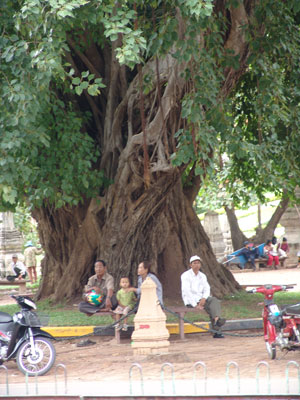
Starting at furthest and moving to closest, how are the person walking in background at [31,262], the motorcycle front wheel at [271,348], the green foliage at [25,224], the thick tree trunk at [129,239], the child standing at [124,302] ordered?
the green foliage at [25,224]
the person walking in background at [31,262]
the thick tree trunk at [129,239]
the child standing at [124,302]
the motorcycle front wheel at [271,348]

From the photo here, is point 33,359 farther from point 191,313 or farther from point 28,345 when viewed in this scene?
point 191,313

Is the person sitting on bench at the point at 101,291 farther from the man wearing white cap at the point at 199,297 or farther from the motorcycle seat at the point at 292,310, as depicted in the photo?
the motorcycle seat at the point at 292,310

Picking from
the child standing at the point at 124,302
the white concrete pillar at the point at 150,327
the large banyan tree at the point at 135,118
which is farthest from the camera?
the child standing at the point at 124,302

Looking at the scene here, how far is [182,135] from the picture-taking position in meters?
10.9

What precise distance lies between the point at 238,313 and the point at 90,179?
3.47 metres

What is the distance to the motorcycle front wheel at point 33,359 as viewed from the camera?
8.80 m

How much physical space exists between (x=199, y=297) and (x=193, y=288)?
0.16m

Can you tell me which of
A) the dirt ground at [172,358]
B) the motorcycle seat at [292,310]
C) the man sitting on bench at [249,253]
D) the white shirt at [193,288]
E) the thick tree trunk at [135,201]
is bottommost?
the dirt ground at [172,358]

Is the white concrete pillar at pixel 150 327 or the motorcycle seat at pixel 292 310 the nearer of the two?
the motorcycle seat at pixel 292 310

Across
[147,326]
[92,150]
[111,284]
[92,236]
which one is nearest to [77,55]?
[92,150]

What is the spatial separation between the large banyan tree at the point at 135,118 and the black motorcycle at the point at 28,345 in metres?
1.49

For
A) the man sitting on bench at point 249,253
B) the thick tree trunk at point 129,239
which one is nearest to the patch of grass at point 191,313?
the thick tree trunk at point 129,239

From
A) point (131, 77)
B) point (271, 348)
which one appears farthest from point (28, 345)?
point (131, 77)

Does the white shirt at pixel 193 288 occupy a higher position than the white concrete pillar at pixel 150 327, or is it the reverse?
the white shirt at pixel 193 288
